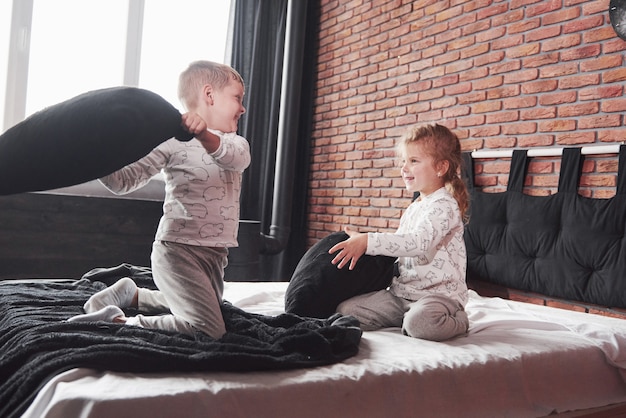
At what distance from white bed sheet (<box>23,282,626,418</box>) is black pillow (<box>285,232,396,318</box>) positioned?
0.17 metres

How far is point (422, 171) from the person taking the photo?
187 centimetres

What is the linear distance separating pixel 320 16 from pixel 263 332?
13.0ft

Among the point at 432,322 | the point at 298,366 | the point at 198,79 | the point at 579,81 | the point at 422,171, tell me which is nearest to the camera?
the point at 298,366

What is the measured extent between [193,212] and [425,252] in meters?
0.72

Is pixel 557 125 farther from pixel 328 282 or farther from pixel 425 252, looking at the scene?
pixel 328 282

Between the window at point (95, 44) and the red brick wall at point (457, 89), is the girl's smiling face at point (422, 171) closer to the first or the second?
the red brick wall at point (457, 89)

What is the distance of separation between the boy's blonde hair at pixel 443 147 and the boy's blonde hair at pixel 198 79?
66 cm

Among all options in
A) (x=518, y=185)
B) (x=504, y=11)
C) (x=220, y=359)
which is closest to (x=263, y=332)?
(x=220, y=359)

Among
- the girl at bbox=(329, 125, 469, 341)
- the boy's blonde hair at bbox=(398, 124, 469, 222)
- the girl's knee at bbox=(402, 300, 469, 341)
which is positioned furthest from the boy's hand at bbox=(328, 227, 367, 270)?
the boy's blonde hair at bbox=(398, 124, 469, 222)

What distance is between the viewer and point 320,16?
4766 mm

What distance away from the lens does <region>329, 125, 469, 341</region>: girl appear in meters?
1.57

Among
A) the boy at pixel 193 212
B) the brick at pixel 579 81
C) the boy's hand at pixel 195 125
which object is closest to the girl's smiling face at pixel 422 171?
the boy at pixel 193 212

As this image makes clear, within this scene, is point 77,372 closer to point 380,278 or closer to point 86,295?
point 86,295

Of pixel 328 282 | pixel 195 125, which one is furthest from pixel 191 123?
pixel 328 282
